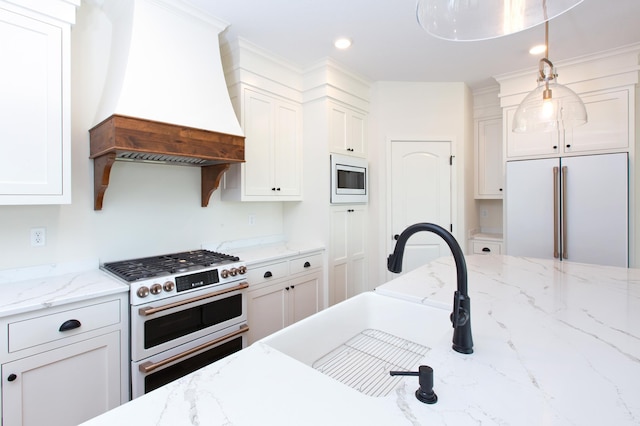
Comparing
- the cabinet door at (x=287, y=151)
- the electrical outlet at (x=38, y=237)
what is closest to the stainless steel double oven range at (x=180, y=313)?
the electrical outlet at (x=38, y=237)

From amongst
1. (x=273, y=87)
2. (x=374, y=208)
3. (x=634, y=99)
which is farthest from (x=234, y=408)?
(x=634, y=99)

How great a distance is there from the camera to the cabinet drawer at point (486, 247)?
3.39 meters

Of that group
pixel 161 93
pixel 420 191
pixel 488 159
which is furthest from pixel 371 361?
pixel 488 159

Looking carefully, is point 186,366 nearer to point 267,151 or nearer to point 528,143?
point 267,151

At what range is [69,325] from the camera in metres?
1.51

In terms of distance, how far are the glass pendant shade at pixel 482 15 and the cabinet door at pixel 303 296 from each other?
2.10 metres

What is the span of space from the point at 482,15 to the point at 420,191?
2.47 m

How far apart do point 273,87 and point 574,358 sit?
273 cm

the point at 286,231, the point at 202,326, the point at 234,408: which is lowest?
the point at 202,326

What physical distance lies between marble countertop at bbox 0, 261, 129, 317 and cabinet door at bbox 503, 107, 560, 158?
3.49 metres

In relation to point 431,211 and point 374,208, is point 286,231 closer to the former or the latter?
point 374,208

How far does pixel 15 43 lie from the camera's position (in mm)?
1574

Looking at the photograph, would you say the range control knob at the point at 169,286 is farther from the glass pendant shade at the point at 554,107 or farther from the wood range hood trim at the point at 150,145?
the glass pendant shade at the point at 554,107

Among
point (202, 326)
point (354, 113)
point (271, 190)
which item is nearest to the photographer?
point (202, 326)
